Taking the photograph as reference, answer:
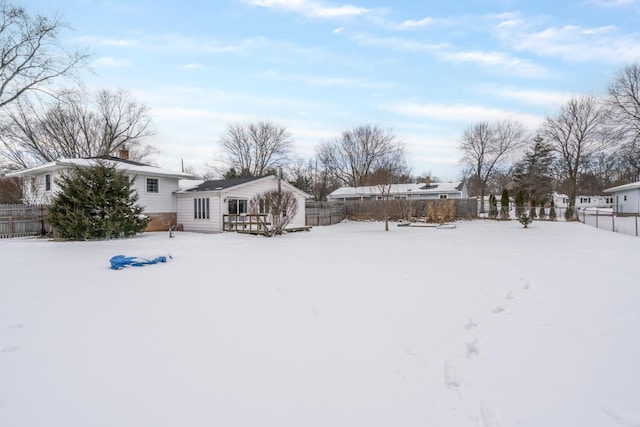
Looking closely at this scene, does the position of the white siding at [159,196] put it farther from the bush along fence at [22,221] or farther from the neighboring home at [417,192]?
the neighboring home at [417,192]

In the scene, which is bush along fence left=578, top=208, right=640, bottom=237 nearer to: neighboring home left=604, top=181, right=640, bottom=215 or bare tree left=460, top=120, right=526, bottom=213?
neighboring home left=604, top=181, right=640, bottom=215

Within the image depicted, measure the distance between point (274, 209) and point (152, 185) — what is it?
7975 mm

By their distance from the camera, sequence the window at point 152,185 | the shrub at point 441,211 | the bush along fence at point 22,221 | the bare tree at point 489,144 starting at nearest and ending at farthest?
the bush along fence at point 22,221
the window at point 152,185
the shrub at point 441,211
the bare tree at point 489,144

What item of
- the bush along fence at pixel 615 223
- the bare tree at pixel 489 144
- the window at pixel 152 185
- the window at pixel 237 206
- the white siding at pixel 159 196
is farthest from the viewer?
the bare tree at pixel 489 144

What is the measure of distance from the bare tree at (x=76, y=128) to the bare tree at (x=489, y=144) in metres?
37.6

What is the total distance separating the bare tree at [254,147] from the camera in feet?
135

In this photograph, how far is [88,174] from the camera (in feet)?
44.9

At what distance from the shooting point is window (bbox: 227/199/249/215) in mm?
18059

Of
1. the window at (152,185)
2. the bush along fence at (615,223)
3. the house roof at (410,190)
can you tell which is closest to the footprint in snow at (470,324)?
the bush along fence at (615,223)

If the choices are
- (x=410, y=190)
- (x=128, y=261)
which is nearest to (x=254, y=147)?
(x=410, y=190)

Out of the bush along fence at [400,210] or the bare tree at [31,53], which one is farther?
the bush along fence at [400,210]

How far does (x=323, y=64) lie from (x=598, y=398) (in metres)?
16.9

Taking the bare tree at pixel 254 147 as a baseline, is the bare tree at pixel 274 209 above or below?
below

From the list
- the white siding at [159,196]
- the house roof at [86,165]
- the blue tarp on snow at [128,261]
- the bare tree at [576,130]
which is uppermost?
the bare tree at [576,130]
